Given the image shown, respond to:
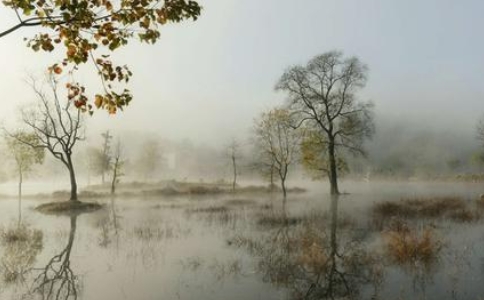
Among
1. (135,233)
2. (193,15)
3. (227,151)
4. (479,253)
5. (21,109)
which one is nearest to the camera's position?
(193,15)

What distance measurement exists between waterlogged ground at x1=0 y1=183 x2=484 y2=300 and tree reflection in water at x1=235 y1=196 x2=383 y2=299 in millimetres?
29

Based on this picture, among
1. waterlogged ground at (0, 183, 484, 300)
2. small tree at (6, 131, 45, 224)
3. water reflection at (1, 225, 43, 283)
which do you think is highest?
small tree at (6, 131, 45, 224)

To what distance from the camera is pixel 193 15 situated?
743 centimetres

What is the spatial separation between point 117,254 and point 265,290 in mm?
7320

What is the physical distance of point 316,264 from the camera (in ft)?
40.8

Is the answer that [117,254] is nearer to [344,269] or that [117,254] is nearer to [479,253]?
[344,269]

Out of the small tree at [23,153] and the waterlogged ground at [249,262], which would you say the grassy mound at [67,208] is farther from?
the small tree at [23,153]

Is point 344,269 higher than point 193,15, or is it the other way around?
point 193,15

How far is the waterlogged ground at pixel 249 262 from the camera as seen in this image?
10.1m

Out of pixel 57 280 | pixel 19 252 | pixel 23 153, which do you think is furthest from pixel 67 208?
pixel 57 280

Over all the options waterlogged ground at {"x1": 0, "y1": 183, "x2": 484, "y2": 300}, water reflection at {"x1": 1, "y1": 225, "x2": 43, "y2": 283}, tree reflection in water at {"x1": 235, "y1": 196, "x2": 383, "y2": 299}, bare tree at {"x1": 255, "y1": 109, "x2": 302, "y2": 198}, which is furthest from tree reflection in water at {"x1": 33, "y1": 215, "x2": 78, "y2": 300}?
bare tree at {"x1": 255, "y1": 109, "x2": 302, "y2": 198}

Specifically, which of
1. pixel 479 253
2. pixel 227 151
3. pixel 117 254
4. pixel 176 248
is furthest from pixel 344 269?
pixel 227 151

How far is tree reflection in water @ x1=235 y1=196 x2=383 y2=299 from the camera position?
10.1m

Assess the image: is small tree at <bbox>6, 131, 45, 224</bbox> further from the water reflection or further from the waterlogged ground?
the waterlogged ground
